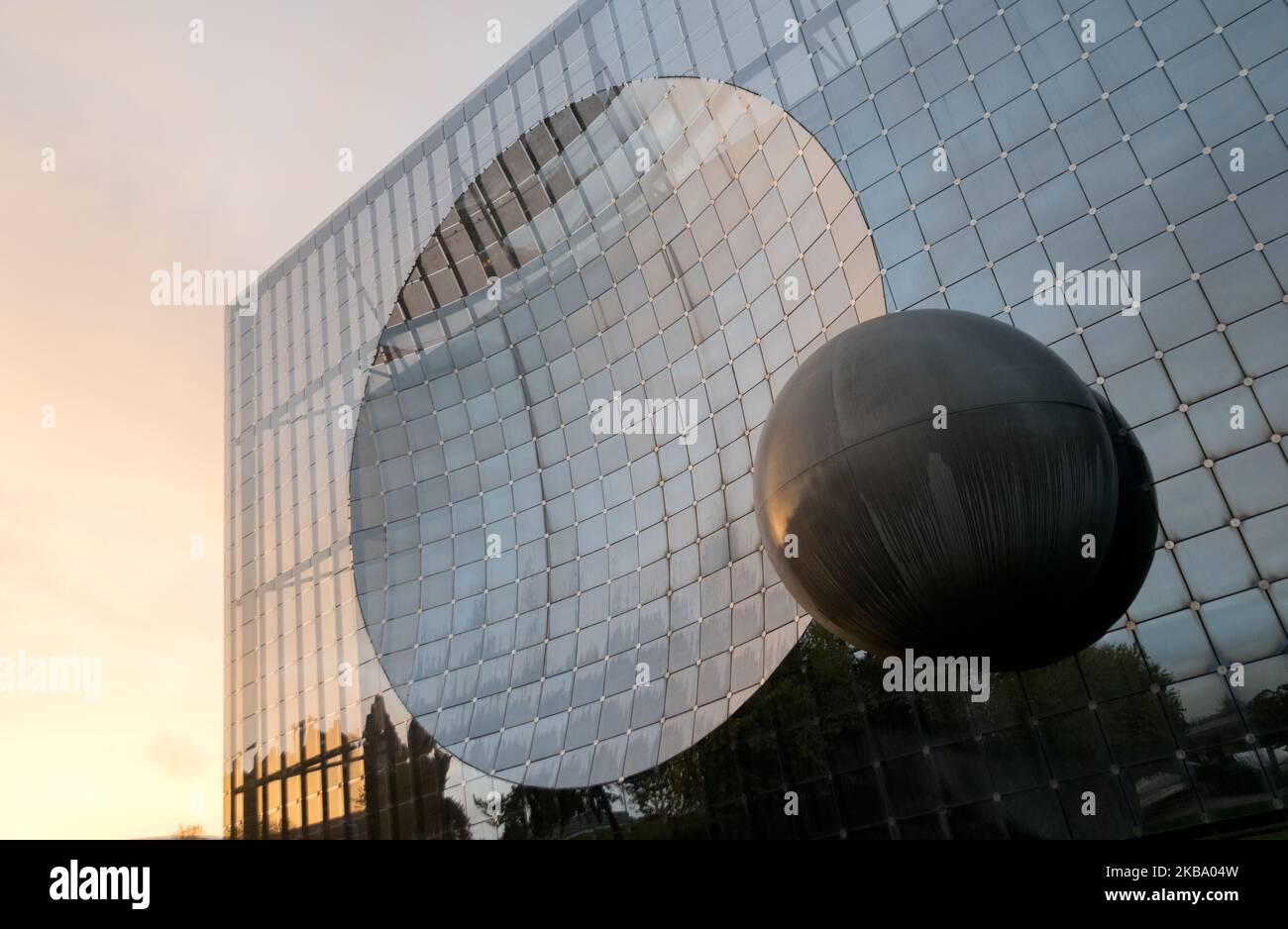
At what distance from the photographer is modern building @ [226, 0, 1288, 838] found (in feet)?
49.4

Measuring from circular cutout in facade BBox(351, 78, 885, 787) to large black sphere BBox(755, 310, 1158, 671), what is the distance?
10917mm

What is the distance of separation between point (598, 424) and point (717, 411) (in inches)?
174

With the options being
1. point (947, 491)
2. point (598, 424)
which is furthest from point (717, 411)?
point (947, 491)

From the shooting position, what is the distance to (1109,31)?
1747cm

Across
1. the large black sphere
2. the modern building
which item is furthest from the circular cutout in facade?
the large black sphere

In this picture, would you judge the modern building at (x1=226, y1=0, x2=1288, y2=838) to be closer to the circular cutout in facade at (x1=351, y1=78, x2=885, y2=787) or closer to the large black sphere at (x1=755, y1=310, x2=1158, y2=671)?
the circular cutout in facade at (x1=351, y1=78, x2=885, y2=787)

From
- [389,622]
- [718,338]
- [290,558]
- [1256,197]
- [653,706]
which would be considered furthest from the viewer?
[290,558]

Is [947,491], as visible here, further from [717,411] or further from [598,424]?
[598,424]

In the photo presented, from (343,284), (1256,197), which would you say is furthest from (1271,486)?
(343,284)

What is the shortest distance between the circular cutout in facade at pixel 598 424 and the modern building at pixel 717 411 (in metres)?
0.11

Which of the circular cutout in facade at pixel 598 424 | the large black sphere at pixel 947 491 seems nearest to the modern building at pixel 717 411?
the circular cutout in facade at pixel 598 424

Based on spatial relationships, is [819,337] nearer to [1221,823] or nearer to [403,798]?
[1221,823]

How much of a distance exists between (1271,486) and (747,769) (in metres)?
10.9

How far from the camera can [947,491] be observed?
8.03 metres
